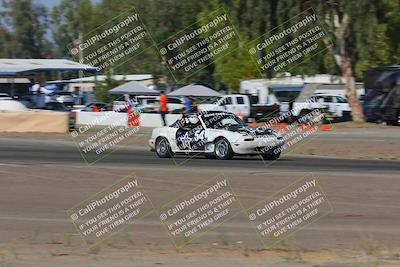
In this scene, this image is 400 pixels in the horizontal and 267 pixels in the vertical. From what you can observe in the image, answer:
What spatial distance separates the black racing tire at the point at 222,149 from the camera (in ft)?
77.0

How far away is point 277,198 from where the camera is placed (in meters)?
15.8

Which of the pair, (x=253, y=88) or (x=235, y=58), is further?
(x=235, y=58)

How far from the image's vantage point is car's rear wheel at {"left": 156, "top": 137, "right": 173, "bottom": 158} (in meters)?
24.6

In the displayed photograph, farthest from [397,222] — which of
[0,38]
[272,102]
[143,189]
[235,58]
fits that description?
[0,38]

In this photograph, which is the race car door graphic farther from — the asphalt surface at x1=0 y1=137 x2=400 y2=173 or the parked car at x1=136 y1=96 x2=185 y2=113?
the parked car at x1=136 y1=96 x2=185 y2=113

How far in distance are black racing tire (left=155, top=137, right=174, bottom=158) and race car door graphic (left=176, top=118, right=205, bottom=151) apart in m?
0.44

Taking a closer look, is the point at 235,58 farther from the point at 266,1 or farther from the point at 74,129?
the point at 74,129

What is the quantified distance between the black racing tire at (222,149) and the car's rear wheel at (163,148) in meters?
1.52

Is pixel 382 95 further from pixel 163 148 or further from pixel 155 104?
pixel 163 148

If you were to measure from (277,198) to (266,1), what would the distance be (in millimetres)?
24975

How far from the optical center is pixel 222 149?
77.5 feet

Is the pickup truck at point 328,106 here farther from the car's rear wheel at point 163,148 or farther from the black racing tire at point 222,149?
the black racing tire at point 222,149

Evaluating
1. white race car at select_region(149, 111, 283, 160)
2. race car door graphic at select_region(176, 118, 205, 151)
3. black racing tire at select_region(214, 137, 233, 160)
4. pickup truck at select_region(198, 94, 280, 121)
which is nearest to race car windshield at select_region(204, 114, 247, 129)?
white race car at select_region(149, 111, 283, 160)

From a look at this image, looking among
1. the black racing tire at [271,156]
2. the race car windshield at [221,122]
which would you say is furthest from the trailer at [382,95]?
the race car windshield at [221,122]
